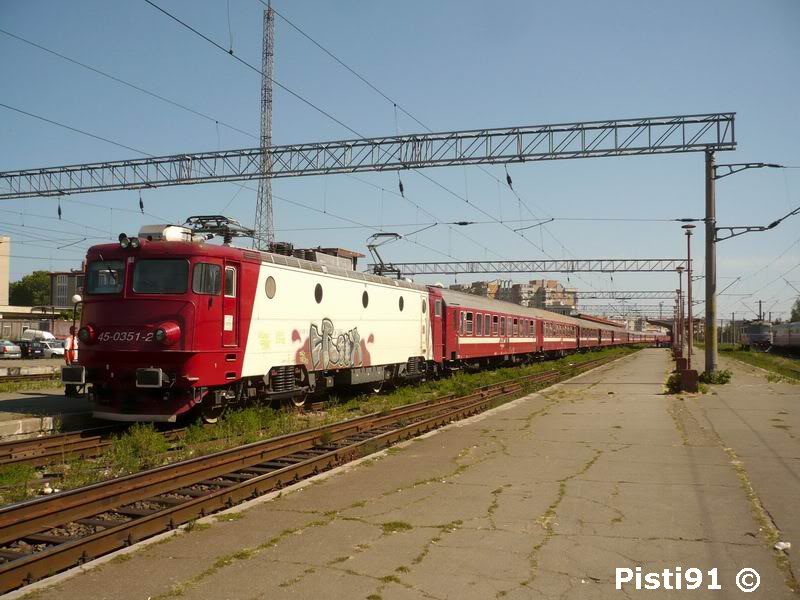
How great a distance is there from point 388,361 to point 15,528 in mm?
14196

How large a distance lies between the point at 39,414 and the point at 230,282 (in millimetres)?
4502

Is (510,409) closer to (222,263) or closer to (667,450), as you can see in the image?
(667,450)

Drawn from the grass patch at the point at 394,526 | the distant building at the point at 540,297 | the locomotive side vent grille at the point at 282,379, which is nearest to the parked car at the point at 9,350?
the locomotive side vent grille at the point at 282,379

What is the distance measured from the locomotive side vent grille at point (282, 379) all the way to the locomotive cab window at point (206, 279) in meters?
2.59

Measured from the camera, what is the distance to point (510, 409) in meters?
17.9

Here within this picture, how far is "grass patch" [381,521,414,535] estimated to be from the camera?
6.74 m

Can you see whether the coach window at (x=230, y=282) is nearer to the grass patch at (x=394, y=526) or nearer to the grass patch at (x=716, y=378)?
the grass patch at (x=394, y=526)

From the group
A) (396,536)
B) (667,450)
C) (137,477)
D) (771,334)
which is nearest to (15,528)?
(137,477)

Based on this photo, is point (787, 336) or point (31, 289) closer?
point (787, 336)

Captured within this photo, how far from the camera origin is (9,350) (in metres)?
38.3

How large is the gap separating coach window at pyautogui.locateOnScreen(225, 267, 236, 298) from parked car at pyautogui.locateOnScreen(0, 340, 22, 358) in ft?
100

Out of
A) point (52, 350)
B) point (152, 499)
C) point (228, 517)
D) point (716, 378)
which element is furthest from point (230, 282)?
point (52, 350)

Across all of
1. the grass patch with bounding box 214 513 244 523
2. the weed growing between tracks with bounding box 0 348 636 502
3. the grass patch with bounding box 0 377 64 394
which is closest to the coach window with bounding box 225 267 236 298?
the weed growing between tracks with bounding box 0 348 636 502

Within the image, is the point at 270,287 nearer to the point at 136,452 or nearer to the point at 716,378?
the point at 136,452
